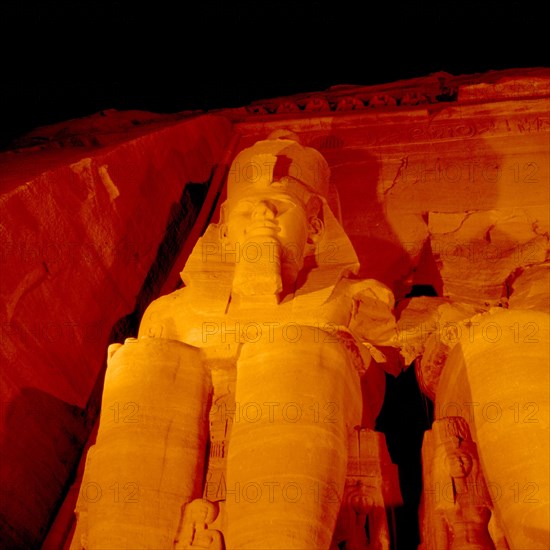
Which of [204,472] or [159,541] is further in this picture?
[204,472]

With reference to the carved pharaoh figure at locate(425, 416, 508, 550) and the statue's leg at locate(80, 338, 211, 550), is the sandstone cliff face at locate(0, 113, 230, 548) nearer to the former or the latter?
the statue's leg at locate(80, 338, 211, 550)

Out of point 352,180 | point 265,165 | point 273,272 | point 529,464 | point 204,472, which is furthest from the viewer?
point 352,180

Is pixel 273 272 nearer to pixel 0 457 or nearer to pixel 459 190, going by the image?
pixel 0 457

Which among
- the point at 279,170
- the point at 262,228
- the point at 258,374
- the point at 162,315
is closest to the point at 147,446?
the point at 258,374

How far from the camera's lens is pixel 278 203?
12.9ft

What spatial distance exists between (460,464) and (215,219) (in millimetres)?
2933

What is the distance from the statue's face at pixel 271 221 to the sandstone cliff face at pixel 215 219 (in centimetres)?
67

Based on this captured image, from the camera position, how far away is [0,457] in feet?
11.7

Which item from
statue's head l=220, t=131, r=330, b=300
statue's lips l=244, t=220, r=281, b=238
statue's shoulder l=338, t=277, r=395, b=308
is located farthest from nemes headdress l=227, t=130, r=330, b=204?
statue's shoulder l=338, t=277, r=395, b=308

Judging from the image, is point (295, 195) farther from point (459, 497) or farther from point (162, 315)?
point (459, 497)

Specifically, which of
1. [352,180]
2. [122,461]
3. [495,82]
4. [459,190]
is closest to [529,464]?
[122,461]

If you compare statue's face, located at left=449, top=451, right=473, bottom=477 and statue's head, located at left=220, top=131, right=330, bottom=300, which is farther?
statue's head, located at left=220, top=131, right=330, bottom=300

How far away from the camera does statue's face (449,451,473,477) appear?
2.89 m

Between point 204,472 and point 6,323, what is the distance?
4.48 feet
